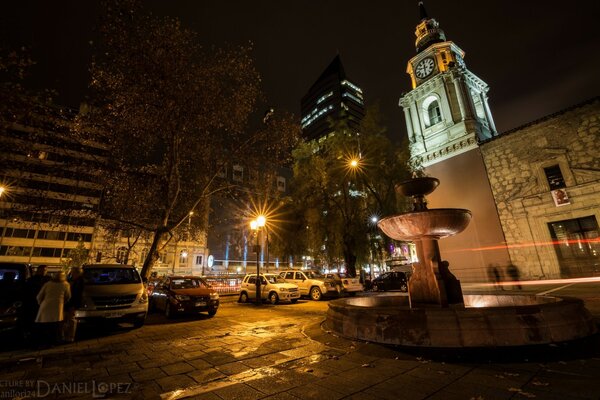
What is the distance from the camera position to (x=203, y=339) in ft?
22.5

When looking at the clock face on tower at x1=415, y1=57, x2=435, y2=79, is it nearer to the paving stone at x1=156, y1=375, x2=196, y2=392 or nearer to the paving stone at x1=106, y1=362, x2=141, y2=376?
the paving stone at x1=156, y1=375, x2=196, y2=392

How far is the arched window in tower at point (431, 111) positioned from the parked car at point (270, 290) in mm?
24178

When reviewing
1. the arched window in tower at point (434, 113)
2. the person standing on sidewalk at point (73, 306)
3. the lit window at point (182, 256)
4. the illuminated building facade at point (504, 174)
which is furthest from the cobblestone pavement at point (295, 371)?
the lit window at point (182, 256)

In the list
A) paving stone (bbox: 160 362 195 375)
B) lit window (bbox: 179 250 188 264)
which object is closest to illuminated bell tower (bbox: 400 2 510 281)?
paving stone (bbox: 160 362 195 375)

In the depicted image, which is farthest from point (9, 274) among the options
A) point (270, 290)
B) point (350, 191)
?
point (350, 191)

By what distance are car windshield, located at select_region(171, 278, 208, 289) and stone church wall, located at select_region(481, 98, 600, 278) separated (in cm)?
2255

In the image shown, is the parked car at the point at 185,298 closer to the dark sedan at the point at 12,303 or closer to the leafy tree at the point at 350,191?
the dark sedan at the point at 12,303

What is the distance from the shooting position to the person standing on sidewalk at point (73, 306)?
6.92 meters

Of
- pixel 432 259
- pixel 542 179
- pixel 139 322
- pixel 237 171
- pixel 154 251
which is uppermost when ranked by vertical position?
pixel 237 171

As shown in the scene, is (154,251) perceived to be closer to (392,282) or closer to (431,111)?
(392,282)

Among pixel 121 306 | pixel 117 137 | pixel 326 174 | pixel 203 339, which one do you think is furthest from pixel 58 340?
pixel 326 174

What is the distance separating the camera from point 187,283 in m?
11.7

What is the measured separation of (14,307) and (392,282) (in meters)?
20.4

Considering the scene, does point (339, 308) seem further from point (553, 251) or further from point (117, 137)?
point (553, 251)
